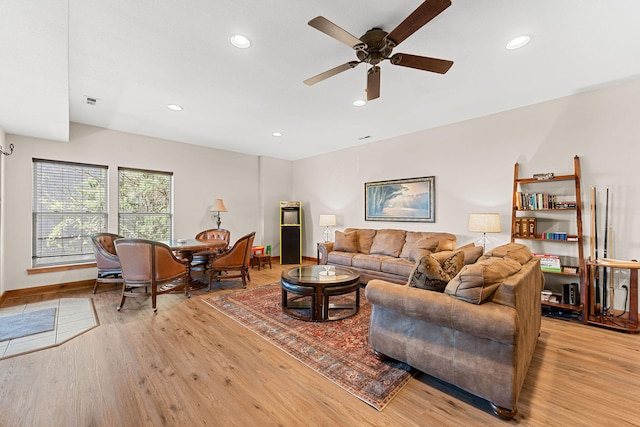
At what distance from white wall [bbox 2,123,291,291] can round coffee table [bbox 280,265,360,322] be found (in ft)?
11.1

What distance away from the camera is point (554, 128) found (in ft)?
11.8

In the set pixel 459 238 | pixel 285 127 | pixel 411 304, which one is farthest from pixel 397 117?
pixel 411 304

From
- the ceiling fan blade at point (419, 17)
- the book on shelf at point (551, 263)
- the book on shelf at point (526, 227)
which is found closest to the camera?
the ceiling fan blade at point (419, 17)

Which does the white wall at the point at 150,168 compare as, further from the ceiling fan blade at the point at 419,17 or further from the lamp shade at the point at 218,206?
the ceiling fan blade at the point at 419,17

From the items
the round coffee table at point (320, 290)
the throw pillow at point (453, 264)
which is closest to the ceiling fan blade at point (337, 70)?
the throw pillow at point (453, 264)

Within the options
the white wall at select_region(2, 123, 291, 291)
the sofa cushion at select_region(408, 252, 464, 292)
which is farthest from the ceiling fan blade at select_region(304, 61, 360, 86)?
the white wall at select_region(2, 123, 291, 291)

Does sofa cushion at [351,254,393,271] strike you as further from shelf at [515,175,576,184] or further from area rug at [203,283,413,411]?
shelf at [515,175,576,184]

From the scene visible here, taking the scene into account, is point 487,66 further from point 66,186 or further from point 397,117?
point 66,186

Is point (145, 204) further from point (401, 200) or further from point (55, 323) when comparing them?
point (401, 200)

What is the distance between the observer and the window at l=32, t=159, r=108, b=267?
4320 mm

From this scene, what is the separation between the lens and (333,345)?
2.59 meters

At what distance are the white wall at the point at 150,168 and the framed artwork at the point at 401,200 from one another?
107 inches

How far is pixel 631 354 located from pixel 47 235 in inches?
296

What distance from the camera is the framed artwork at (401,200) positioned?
4.89 m
